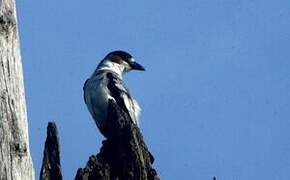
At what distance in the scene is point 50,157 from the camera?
5301 millimetres

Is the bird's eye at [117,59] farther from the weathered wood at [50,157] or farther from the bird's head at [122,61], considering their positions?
the weathered wood at [50,157]

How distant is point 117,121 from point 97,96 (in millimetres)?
4533

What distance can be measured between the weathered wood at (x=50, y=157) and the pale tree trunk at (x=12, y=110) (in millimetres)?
1114

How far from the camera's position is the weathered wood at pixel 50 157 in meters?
5.27

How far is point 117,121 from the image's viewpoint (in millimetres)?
7672

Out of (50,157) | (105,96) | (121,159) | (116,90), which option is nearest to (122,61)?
(116,90)

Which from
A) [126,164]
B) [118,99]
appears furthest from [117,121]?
[118,99]

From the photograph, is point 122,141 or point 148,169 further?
point 122,141

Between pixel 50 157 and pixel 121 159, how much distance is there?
1.29 metres

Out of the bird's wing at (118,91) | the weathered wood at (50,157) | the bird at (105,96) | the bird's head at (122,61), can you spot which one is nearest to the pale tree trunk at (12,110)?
the weathered wood at (50,157)

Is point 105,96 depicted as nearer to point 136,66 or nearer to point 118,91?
point 118,91

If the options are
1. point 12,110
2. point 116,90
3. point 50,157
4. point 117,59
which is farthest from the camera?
point 117,59

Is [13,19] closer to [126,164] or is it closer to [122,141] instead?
[126,164]

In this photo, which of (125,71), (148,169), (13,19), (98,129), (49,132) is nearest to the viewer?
(13,19)
